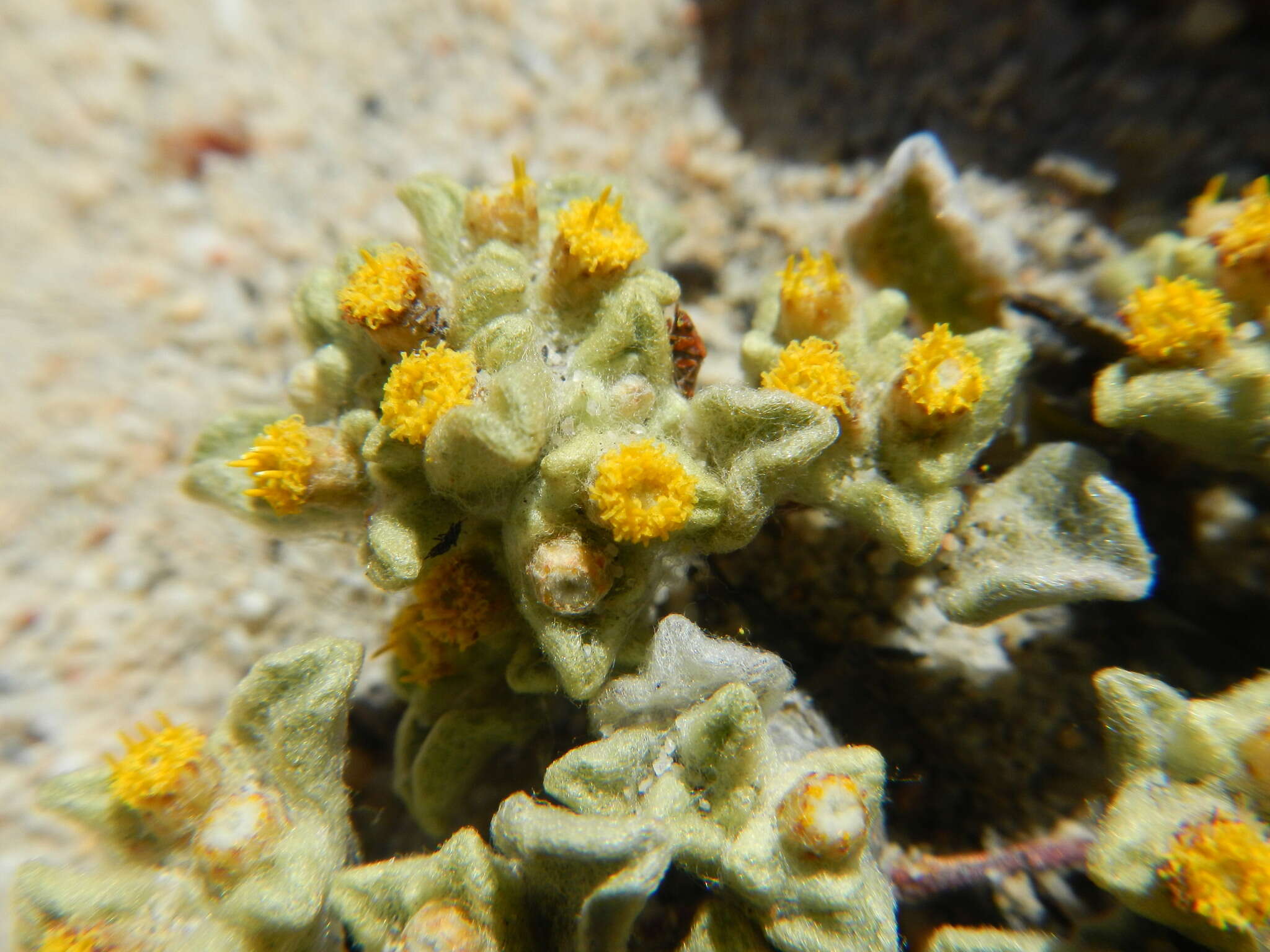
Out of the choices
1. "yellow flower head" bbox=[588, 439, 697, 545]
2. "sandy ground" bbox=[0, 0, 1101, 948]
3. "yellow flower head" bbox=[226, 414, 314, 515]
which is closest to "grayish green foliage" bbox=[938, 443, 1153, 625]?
"yellow flower head" bbox=[588, 439, 697, 545]

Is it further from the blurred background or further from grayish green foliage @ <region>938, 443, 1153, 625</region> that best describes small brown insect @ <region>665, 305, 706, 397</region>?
grayish green foliage @ <region>938, 443, 1153, 625</region>

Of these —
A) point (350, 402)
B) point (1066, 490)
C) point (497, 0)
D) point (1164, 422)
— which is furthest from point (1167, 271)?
point (497, 0)

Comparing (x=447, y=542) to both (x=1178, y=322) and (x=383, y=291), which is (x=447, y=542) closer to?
(x=383, y=291)

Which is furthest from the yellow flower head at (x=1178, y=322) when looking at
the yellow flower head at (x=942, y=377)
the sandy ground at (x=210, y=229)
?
the sandy ground at (x=210, y=229)

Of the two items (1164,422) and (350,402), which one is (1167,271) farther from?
(350,402)

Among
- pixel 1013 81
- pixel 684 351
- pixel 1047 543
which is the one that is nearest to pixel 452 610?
pixel 684 351
